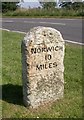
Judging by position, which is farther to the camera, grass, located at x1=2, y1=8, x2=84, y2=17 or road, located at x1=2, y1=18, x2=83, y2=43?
grass, located at x1=2, y1=8, x2=84, y2=17

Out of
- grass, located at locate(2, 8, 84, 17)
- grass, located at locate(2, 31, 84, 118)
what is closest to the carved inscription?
grass, located at locate(2, 31, 84, 118)

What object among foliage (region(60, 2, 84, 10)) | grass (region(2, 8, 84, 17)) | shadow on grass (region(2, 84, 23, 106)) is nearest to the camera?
shadow on grass (region(2, 84, 23, 106))

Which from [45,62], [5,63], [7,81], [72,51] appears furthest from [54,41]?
[72,51]

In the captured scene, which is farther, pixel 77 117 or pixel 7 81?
pixel 7 81

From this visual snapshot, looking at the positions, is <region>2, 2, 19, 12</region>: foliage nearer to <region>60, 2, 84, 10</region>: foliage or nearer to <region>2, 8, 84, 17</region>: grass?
<region>2, 8, 84, 17</region>: grass

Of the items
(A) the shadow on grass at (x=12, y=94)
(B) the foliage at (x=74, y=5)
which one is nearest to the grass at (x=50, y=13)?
(B) the foliage at (x=74, y=5)

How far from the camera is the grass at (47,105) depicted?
5.66 m

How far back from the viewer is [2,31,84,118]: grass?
18.6ft

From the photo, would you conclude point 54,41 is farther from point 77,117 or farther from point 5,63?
point 5,63

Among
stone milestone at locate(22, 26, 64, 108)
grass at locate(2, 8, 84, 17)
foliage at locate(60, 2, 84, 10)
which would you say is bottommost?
stone milestone at locate(22, 26, 64, 108)

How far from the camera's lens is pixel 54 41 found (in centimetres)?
575

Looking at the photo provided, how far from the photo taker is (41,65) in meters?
5.66

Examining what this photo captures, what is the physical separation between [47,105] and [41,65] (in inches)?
29.0

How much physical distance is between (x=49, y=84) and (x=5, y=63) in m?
3.34
